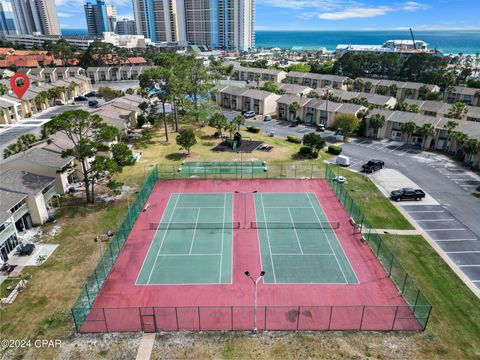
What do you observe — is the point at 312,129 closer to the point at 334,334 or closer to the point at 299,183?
the point at 299,183

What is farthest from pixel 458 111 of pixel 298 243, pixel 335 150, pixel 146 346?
pixel 146 346

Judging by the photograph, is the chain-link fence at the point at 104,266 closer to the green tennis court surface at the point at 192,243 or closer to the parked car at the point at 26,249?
the green tennis court surface at the point at 192,243

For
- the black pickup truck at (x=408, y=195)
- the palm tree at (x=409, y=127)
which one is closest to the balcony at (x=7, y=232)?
the black pickup truck at (x=408, y=195)

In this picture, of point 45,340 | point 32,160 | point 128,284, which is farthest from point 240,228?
point 32,160

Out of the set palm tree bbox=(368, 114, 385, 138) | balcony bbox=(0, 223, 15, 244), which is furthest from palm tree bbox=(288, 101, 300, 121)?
balcony bbox=(0, 223, 15, 244)

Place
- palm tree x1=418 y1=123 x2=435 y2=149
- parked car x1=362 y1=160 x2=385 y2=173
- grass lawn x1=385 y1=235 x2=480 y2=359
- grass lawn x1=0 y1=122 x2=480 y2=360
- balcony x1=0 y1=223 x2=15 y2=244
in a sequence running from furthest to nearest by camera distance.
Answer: palm tree x1=418 y1=123 x2=435 y2=149, parked car x1=362 y1=160 x2=385 y2=173, balcony x1=0 y1=223 x2=15 y2=244, grass lawn x1=385 y1=235 x2=480 y2=359, grass lawn x1=0 y1=122 x2=480 y2=360

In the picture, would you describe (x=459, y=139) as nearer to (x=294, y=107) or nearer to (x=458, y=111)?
(x=458, y=111)

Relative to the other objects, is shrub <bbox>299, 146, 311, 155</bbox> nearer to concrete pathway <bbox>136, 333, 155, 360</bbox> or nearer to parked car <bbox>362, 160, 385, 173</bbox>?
parked car <bbox>362, 160, 385, 173</bbox>
